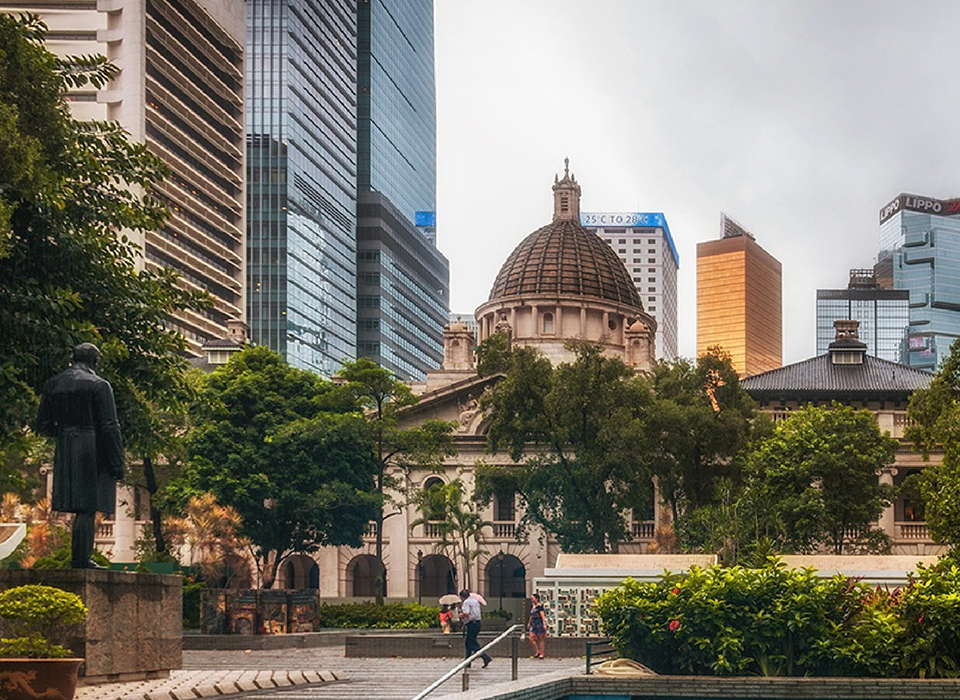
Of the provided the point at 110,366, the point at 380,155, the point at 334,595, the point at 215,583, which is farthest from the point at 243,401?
the point at 380,155

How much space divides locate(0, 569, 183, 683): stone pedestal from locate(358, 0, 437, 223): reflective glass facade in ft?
485

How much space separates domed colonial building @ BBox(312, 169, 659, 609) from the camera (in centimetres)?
7838

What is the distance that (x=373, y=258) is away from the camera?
16338 cm

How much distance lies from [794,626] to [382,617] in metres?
34.8

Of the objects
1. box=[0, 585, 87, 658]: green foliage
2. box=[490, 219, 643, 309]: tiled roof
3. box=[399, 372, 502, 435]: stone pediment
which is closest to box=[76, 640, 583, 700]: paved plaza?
box=[0, 585, 87, 658]: green foliage

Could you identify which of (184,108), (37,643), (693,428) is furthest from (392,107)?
(37,643)

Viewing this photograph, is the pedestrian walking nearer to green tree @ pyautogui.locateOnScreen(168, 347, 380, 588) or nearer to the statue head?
the statue head

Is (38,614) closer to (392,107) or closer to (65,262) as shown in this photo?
(65,262)

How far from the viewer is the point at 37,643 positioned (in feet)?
55.7

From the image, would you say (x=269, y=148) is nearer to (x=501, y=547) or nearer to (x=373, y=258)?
(x=373, y=258)

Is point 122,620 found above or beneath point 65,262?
beneath

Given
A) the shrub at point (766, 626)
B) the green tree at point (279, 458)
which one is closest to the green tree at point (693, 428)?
the green tree at point (279, 458)

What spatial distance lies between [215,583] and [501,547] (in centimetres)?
2388

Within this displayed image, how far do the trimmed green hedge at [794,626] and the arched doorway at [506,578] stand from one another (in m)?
60.8
